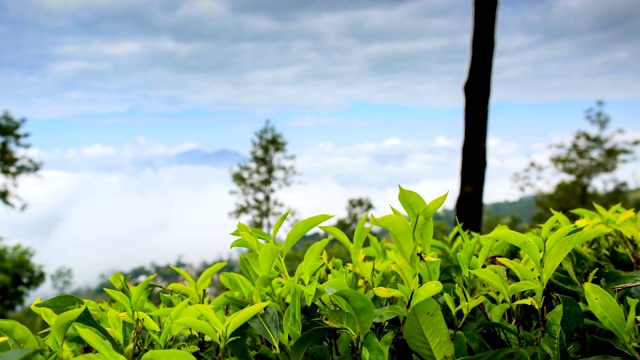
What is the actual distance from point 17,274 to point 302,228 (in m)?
18.7

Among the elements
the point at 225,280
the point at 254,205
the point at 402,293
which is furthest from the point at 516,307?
the point at 254,205

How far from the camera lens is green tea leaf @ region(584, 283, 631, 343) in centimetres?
82

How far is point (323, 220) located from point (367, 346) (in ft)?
0.77

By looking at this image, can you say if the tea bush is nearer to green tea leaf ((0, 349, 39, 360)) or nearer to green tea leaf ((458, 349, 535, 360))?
green tea leaf ((458, 349, 535, 360))

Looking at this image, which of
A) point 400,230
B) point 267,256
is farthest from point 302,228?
point 400,230

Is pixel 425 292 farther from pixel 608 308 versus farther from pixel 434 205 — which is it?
pixel 608 308

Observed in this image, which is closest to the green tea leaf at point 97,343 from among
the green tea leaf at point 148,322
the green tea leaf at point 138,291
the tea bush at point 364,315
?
the tea bush at point 364,315

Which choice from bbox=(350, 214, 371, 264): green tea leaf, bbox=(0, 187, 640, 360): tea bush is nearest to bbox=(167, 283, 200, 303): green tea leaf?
bbox=(0, 187, 640, 360): tea bush

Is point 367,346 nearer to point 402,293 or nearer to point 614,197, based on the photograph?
point 402,293

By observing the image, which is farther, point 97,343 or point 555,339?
point 555,339

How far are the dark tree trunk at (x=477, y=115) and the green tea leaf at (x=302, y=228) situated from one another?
3226 mm

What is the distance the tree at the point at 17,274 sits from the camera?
53.4 ft

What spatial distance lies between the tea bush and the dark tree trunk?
9.80 feet

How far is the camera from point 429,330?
786mm
